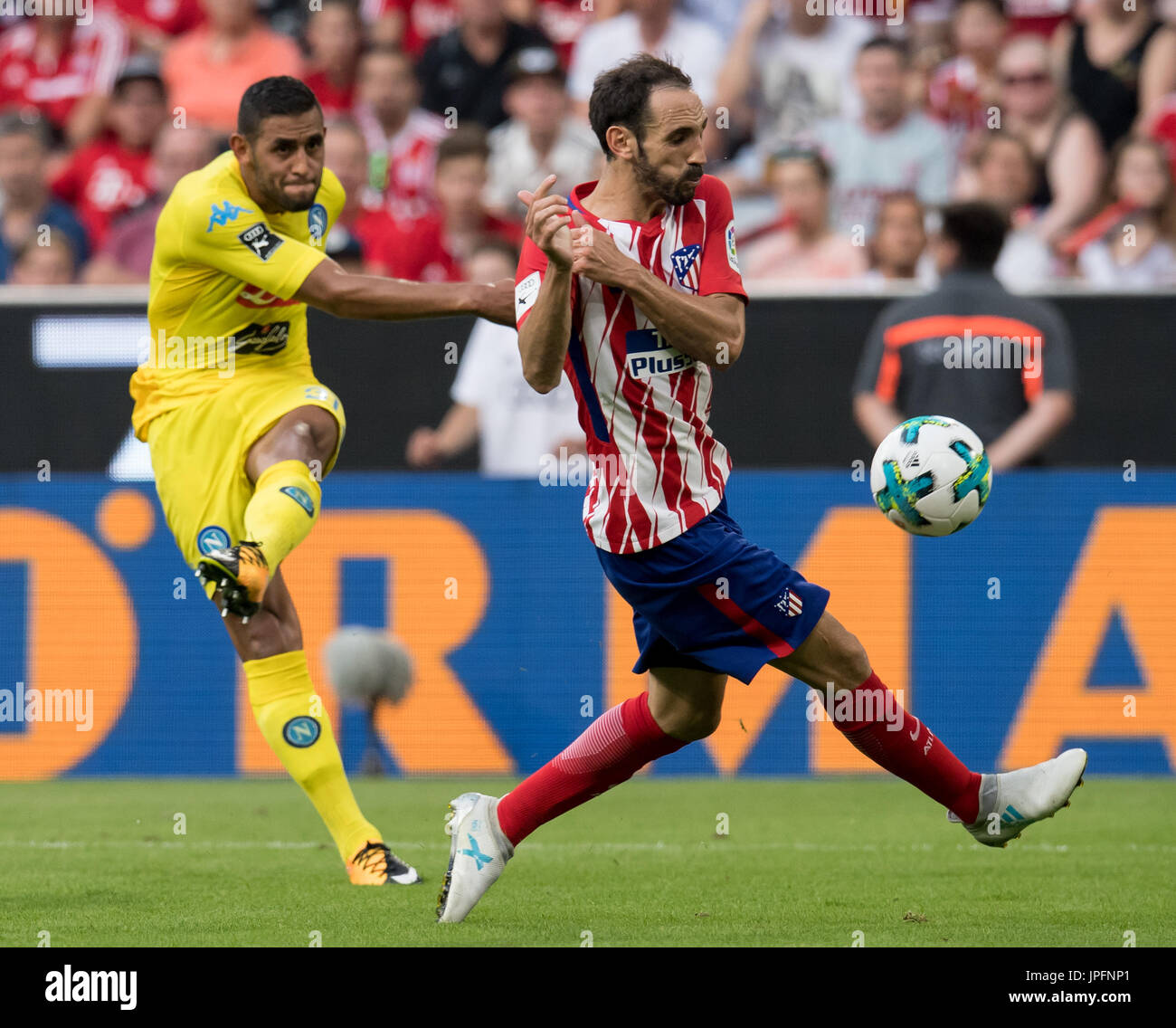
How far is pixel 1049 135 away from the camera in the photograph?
38.0ft

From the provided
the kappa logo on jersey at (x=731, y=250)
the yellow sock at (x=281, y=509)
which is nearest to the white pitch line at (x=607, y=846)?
the yellow sock at (x=281, y=509)

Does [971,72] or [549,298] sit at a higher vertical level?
[971,72]

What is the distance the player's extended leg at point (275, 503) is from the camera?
525cm

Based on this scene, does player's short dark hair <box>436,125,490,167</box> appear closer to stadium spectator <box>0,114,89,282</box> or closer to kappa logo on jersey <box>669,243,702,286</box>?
stadium spectator <box>0,114,89,282</box>

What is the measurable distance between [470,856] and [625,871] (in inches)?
51.3

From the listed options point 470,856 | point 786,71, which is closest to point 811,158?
point 786,71

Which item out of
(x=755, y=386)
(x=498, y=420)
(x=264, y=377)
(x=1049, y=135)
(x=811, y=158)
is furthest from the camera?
(x=1049, y=135)

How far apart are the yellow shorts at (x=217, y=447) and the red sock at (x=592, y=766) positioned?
149 cm

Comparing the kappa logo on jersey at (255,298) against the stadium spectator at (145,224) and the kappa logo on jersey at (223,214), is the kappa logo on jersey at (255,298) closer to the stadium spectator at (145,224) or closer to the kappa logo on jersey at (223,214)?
the kappa logo on jersey at (223,214)

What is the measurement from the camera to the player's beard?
493 cm

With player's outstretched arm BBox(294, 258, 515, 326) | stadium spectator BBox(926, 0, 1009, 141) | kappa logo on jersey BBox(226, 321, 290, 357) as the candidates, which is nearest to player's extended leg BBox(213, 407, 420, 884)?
kappa logo on jersey BBox(226, 321, 290, 357)

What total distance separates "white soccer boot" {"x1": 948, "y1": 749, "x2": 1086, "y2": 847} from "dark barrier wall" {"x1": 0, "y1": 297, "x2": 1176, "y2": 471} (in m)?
4.40

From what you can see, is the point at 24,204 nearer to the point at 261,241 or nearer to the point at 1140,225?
the point at 261,241
